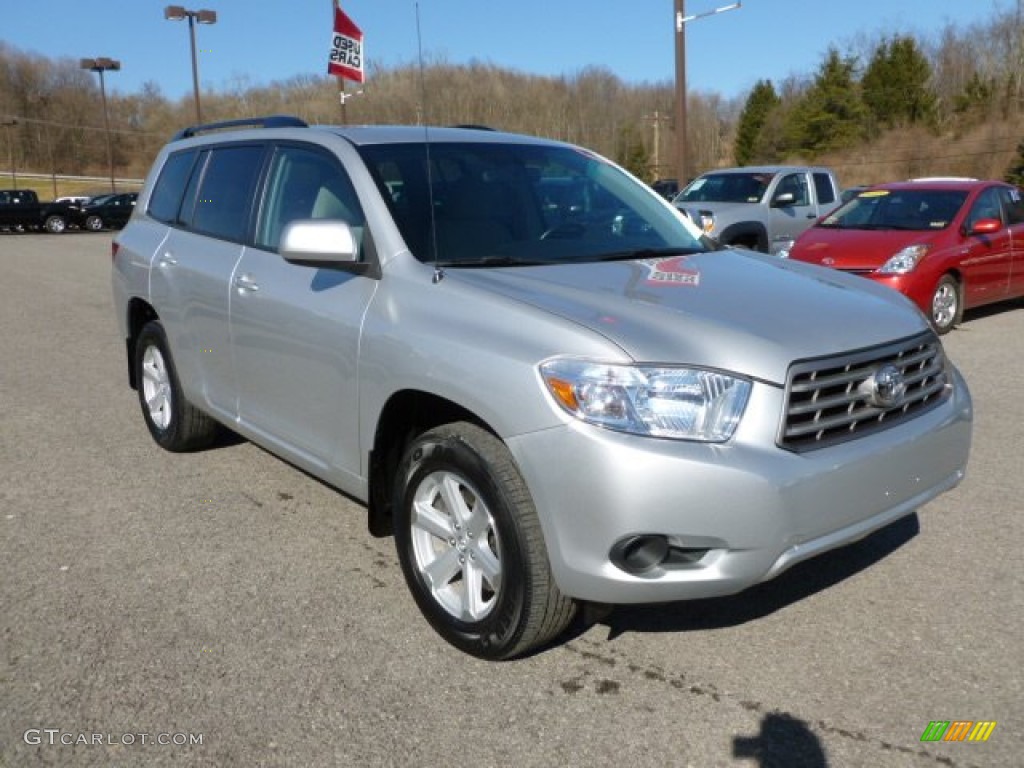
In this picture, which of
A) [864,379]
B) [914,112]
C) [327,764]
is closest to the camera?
[327,764]

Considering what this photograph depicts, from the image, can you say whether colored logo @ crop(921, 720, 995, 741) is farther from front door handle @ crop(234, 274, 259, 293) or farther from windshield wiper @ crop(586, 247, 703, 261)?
front door handle @ crop(234, 274, 259, 293)

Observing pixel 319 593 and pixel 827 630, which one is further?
pixel 319 593

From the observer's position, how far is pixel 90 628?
11.2 ft

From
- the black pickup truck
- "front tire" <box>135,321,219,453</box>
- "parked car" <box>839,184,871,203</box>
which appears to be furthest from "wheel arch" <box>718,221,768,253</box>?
the black pickup truck

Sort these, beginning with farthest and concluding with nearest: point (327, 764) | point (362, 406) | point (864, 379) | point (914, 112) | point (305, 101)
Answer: point (914, 112), point (305, 101), point (362, 406), point (864, 379), point (327, 764)

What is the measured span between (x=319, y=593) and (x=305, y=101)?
19.7m

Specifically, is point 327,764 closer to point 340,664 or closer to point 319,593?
point 340,664

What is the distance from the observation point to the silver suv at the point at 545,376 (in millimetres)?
2699

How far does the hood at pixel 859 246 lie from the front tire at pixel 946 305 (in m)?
0.47

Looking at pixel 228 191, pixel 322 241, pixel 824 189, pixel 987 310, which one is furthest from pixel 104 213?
pixel 322 241

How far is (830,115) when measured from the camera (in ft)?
194

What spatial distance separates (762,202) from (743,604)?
448 inches

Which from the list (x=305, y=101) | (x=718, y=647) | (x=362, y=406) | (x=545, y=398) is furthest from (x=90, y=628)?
(x=305, y=101)

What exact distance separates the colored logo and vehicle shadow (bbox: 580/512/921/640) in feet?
2.49
